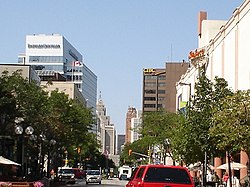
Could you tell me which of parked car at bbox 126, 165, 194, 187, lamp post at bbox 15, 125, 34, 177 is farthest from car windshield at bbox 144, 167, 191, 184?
lamp post at bbox 15, 125, 34, 177

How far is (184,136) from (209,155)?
6.75 feet

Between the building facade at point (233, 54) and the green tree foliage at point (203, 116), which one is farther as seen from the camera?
the building facade at point (233, 54)

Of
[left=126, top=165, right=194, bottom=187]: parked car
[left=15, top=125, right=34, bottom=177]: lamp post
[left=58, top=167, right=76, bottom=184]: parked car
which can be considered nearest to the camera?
[left=126, top=165, right=194, bottom=187]: parked car

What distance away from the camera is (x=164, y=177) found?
2194cm

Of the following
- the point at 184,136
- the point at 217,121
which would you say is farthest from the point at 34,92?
the point at 217,121

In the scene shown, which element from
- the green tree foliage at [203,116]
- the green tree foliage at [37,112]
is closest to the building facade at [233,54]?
the green tree foliage at [203,116]

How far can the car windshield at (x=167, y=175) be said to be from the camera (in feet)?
71.6

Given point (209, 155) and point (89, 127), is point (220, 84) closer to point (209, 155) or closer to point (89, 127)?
point (209, 155)

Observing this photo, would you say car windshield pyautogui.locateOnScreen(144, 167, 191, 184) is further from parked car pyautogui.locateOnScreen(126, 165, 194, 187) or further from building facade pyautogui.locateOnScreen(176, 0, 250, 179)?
building facade pyautogui.locateOnScreen(176, 0, 250, 179)

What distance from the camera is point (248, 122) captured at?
3078 centimetres

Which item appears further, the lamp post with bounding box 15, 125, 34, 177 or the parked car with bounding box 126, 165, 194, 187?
the lamp post with bounding box 15, 125, 34, 177

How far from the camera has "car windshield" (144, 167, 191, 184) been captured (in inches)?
859

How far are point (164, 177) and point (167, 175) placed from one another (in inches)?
5.4

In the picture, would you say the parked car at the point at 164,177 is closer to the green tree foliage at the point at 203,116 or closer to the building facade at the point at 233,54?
the green tree foliage at the point at 203,116
